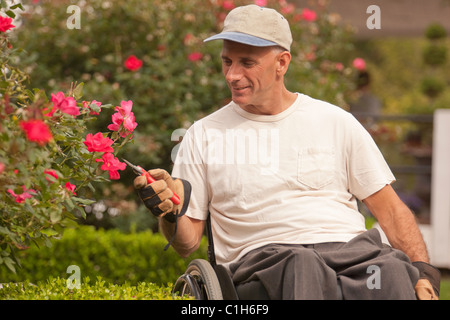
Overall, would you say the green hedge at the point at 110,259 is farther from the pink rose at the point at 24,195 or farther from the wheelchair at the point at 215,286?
the pink rose at the point at 24,195

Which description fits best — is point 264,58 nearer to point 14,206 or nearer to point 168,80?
point 14,206

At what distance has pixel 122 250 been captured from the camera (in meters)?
4.58

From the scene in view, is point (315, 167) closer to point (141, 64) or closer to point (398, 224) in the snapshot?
point (398, 224)

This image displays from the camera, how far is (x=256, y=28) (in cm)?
274

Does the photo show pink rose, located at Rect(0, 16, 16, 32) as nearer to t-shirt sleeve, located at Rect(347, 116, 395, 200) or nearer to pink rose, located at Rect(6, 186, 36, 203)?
pink rose, located at Rect(6, 186, 36, 203)

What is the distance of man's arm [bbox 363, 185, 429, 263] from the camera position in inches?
109

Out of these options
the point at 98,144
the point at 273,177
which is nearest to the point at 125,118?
the point at 98,144

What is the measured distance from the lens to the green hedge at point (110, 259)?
14.8ft

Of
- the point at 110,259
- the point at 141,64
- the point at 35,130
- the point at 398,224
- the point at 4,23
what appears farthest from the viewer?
the point at 141,64

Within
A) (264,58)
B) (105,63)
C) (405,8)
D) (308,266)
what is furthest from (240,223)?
(405,8)

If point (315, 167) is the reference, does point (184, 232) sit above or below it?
below

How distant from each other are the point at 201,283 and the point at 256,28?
98 cm

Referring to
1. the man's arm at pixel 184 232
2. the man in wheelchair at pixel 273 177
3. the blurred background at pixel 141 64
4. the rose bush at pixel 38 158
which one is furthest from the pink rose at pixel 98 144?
the blurred background at pixel 141 64
